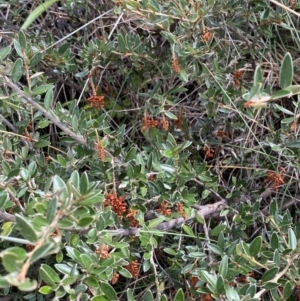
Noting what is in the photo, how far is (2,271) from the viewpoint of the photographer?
46.9 inches

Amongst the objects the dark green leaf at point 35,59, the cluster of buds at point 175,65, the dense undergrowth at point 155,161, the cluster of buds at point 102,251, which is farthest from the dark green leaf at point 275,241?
the dark green leaf at point 35,59

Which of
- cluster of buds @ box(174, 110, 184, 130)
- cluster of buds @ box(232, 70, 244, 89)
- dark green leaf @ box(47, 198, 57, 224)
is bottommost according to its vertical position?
cluster of buds @ box(174, 110, 184, 130)

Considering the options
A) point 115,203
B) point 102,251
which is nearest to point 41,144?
point 115,203

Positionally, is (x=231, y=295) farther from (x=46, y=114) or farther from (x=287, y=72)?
(x=46, y=114)

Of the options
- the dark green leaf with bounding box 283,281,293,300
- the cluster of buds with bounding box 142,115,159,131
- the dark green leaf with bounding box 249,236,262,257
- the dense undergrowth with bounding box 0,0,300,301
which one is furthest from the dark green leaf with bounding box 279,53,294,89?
the cluster of buds with bounding box 142,115,159,131

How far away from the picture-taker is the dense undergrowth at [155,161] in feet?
3.04

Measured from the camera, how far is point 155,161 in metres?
1.17

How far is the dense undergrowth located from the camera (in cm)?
93

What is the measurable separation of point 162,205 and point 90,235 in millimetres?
257

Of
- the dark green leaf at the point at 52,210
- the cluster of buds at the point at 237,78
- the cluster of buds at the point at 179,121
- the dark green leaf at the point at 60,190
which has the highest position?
the dark green leaf at the point at 52,210

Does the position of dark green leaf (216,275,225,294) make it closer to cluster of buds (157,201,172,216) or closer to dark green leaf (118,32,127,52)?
cluster of buds (157,201,172,216)

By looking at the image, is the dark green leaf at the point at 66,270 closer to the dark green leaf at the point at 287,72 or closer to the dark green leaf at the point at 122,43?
the dark green leaf at the point at 287,72

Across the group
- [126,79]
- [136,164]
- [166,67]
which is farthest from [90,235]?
[126,79]

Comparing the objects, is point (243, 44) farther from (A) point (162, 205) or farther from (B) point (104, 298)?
(B) point (104, 298)
